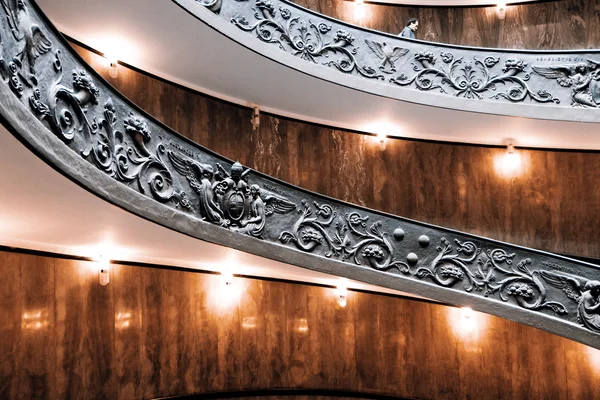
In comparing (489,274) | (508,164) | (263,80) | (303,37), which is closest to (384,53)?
(303,37)

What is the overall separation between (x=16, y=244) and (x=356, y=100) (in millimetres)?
6389

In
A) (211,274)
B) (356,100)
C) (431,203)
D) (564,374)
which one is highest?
(356,100)

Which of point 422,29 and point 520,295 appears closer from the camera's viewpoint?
point 520,295

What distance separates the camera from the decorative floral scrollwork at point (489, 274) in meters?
10.3

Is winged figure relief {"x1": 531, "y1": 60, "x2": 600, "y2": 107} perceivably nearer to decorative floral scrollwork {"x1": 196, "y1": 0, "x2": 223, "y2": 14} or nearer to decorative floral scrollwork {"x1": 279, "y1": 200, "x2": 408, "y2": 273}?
decorative floral scrollwork {"x1": 279, "y1": 200, "x2": 408, "y2": 273}

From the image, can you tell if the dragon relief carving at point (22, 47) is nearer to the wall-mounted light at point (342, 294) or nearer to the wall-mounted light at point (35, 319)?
the wall-mounted light at point (35, 319)

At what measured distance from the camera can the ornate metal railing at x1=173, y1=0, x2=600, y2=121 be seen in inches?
496

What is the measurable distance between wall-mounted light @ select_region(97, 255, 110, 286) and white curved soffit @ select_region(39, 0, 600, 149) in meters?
3.28

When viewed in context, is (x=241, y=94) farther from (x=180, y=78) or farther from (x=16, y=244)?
(x=16, y=244)

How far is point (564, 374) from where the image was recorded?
12242 mm

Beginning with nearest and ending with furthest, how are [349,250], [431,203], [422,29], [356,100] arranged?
[349,250]
[356,100]
[431,203]
[422,29]

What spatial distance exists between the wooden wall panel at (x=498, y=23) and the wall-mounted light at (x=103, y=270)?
24.3 ft

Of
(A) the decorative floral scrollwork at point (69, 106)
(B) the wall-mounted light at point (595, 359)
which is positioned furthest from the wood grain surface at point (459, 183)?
(A) the decorative floral scrollwork at point (69, 106)

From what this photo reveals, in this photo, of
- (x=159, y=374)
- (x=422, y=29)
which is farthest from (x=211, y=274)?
(x=422, y=29)
